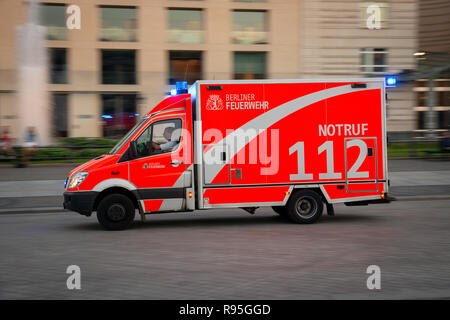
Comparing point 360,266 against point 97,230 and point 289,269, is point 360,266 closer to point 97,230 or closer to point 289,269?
point 289,269

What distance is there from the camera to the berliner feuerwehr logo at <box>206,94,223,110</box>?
1025 centimetres

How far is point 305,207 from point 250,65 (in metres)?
27.2

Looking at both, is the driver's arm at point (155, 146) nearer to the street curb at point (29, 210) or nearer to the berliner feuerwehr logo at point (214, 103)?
the berliner feuerwehr logo at point (214, 103)

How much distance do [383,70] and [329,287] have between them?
115 ft

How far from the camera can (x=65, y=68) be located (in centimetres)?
3459

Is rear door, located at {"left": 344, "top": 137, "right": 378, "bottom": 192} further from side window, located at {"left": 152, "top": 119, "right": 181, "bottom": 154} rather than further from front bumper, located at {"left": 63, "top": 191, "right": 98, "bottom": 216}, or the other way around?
front bumper, located at {"left": 63, "top": 191, "right": 98, "bottom": 216}

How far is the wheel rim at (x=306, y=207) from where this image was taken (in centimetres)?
1055

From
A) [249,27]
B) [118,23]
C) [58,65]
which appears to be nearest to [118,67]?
[118,23]

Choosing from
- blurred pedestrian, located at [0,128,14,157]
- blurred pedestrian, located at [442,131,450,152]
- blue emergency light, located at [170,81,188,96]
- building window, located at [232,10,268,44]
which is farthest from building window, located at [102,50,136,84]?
blue emergency light, located at [170,81,188,96]

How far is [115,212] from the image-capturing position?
1000 cm

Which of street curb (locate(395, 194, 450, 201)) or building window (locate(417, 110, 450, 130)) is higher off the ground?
building window (locate(417, 110, 450, 130))

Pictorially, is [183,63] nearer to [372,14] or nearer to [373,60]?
A: [373,60]

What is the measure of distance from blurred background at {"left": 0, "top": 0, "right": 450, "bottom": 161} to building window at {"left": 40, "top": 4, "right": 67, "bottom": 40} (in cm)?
6

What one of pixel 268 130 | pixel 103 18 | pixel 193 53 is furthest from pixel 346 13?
pixel 268 130
